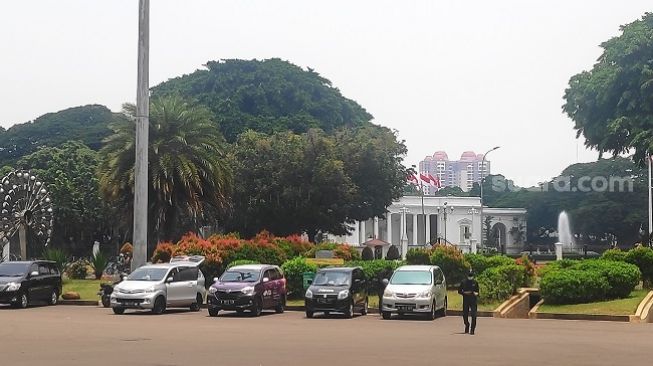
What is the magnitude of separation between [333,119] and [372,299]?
60181 millimetres

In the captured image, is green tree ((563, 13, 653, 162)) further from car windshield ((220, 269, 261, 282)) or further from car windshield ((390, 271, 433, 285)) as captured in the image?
car windshield ((220, 269, 261, 282))

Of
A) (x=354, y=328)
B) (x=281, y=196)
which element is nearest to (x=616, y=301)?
(x=354, y=328)

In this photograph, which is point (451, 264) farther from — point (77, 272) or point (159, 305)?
point (77, 272)

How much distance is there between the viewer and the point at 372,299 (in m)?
32.3

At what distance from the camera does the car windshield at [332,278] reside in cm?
2809

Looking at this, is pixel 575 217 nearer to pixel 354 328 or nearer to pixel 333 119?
pixel 333 119

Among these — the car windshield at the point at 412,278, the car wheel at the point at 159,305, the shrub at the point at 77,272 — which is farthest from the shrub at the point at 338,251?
→ the shrub at the point at 77,272

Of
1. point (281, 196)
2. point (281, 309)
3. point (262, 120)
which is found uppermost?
point (262, 120)

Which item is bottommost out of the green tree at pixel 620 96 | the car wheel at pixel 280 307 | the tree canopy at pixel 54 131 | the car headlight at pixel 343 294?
the car wheel at pixel 280 307

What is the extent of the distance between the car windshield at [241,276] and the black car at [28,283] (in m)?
7.85

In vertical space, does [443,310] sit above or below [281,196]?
below

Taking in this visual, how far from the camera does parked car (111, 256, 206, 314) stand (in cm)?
2797

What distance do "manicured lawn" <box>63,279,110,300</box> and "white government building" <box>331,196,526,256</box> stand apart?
177ft

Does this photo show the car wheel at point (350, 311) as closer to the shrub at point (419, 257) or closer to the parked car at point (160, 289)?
the parked car at point (160, 289)
